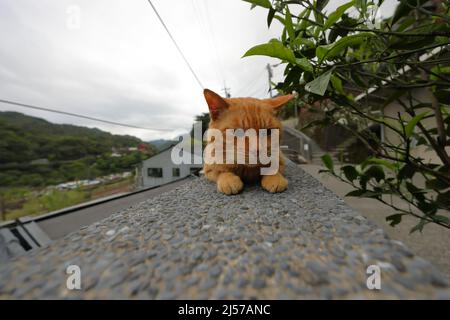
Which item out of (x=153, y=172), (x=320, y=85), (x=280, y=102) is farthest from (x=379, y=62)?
(x=153, y=172)

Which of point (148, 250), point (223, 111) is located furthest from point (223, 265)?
point (223, 111)

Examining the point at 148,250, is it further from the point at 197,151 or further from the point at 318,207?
the point at 197,151

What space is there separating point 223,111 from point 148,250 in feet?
2.22

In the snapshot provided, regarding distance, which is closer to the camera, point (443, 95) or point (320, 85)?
point (320, 85)

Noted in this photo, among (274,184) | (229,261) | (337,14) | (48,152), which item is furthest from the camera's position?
(48,152)

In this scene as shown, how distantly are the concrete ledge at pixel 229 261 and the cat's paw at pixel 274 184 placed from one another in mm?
226

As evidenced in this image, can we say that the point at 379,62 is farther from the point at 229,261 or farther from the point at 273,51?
the point at 229,261

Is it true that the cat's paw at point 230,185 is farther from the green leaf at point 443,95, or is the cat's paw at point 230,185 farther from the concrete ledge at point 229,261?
the green leaf at point 443,95

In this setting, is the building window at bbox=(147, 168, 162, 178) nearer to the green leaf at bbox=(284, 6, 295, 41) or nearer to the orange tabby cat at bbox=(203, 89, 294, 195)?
the orange tabby cat at bbox=(203, 89, 294, 195)

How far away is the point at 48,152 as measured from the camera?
340cm

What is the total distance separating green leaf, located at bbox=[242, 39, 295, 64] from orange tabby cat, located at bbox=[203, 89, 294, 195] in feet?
1.19

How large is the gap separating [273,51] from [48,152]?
4.27 metres

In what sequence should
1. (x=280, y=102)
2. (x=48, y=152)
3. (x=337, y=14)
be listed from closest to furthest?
1. (x=337, y=14)
2. (x=280, y=102)
3. (x=48, y=152)

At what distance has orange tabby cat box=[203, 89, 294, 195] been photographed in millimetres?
815
